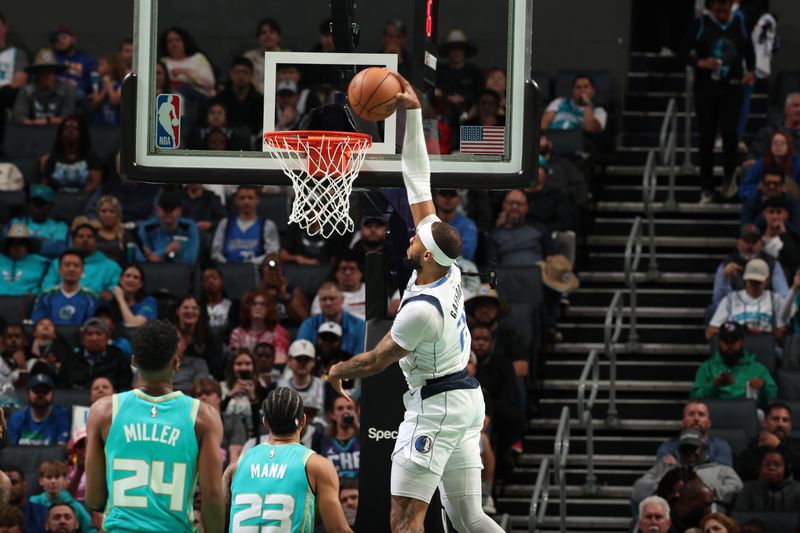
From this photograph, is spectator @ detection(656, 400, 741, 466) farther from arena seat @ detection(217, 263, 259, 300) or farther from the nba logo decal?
the nba logo decal

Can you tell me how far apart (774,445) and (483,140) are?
4.70 meters

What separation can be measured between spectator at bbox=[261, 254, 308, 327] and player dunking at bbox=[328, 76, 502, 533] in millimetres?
6148

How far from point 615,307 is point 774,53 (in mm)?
3740

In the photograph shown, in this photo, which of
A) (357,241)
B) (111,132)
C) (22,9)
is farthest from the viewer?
(22,9)

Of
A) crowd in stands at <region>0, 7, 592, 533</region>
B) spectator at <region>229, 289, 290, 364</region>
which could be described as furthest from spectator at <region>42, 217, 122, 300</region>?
spectator at <region>229, 289, 290, 364</region>

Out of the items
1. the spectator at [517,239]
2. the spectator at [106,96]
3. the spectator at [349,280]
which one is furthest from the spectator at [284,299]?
the spectator at [106,96]

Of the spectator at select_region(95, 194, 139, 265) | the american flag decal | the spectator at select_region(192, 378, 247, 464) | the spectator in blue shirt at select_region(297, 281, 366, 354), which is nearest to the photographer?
the american flag decal

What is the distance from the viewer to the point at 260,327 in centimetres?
1470

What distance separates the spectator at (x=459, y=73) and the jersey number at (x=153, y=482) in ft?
12.3

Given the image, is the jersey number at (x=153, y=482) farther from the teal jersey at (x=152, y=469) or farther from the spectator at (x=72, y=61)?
the spectator at (x=72, y=61)

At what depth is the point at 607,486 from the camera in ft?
47.4

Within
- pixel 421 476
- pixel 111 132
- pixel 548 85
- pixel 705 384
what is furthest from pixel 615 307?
pixel 421 476

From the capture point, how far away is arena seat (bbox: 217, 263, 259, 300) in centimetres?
1552

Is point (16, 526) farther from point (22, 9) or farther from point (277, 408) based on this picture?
point (22, 9)
